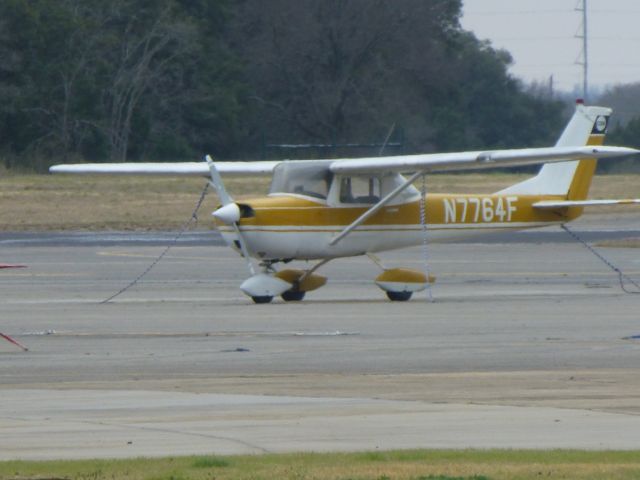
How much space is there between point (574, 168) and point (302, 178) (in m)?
5.05

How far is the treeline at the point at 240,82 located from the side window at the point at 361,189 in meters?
33.6

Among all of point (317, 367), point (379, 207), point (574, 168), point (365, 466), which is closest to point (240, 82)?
point (574, 168)

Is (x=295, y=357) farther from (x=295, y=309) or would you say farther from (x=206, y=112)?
(x=206, y=112)

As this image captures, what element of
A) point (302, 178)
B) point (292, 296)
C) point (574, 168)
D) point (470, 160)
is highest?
point (470, 160)

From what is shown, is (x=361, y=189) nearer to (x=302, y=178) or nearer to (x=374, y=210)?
(x=374, y=210)

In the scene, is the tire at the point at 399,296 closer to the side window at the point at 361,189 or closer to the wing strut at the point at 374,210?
the wing strut at the point at 374,210

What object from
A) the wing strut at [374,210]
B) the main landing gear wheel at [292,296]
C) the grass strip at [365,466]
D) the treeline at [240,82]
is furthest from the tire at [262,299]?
the treeline at [240,82]

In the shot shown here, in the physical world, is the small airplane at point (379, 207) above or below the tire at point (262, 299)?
above

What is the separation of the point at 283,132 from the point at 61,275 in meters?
37.7

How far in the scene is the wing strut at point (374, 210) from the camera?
2294 centimetres

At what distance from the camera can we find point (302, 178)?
23.0 m

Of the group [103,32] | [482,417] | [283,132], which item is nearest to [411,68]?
[283,132]

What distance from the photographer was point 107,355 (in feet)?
51.0

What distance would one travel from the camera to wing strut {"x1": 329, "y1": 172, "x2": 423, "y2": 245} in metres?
22.9
